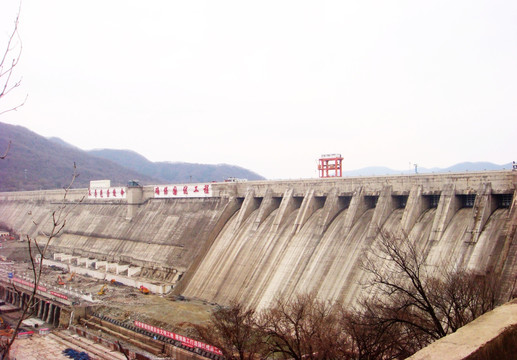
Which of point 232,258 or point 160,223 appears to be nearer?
point 232,258

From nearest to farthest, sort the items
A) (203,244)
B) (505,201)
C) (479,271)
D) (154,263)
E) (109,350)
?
(479,271) < (505,201) < (109,350) < (203,244) < (154,263)

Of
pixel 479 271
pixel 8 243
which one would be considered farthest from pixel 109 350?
pixel 8 243

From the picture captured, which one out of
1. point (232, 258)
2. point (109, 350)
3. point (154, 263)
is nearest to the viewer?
point (109, 350)

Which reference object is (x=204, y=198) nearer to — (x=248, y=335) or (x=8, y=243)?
(x=248, y=335)

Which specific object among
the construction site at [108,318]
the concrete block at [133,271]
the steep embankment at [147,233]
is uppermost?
the steep embankment at [147,233]

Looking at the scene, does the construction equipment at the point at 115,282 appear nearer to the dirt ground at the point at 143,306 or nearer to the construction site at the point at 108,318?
the construction site at the point at 108,318

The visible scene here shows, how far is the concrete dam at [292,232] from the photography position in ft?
93.0

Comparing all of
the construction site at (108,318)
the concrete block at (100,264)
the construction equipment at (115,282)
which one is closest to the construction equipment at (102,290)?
the construction site at (108,318)

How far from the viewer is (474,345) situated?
5.54m

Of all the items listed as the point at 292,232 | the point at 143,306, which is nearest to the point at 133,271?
the point at 143,306

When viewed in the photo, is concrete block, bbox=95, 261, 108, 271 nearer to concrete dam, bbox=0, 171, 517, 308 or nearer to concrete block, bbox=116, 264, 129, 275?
concrete dam, bbox=0, 171, 517, 308

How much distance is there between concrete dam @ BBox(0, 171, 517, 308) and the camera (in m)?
28.4

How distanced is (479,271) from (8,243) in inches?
2817

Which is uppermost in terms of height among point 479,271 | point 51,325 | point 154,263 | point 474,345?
point 474,345
